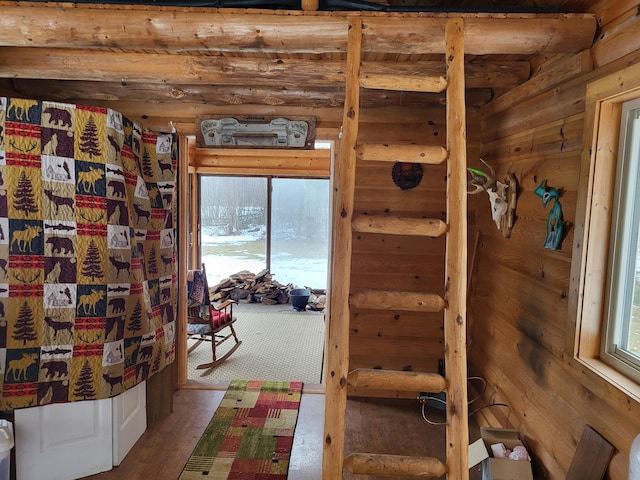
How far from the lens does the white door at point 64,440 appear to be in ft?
7.09

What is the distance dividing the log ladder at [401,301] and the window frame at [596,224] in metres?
0.71

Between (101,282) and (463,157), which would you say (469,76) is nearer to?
(463,157)

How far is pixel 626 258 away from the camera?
1682 millimetres

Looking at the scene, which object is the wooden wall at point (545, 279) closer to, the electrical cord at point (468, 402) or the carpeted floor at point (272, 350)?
the electrical cord at point (468, 402)

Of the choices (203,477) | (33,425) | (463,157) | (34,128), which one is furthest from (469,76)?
(33,425)

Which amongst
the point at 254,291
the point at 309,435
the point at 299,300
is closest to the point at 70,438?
the point at 309,435

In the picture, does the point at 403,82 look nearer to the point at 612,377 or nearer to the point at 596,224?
the point at 596,224

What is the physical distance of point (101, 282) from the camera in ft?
7.22

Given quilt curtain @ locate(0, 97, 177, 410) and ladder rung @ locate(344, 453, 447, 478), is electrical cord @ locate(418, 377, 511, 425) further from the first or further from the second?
quilt curtain @ locate(0, 97, 177, 410)

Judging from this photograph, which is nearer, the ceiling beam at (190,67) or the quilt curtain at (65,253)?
the quilt curtain at (65,253)

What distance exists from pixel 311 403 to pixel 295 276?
3.92m

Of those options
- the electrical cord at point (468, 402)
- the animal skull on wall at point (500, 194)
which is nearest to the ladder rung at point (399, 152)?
the animal skull on wall at point (500, 194)

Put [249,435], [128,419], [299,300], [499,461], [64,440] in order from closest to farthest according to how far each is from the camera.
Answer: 1. [499,461]
2. [64,440]
3. [128,419]
4. [249,435]
5. [299,300]

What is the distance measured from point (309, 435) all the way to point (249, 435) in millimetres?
406
